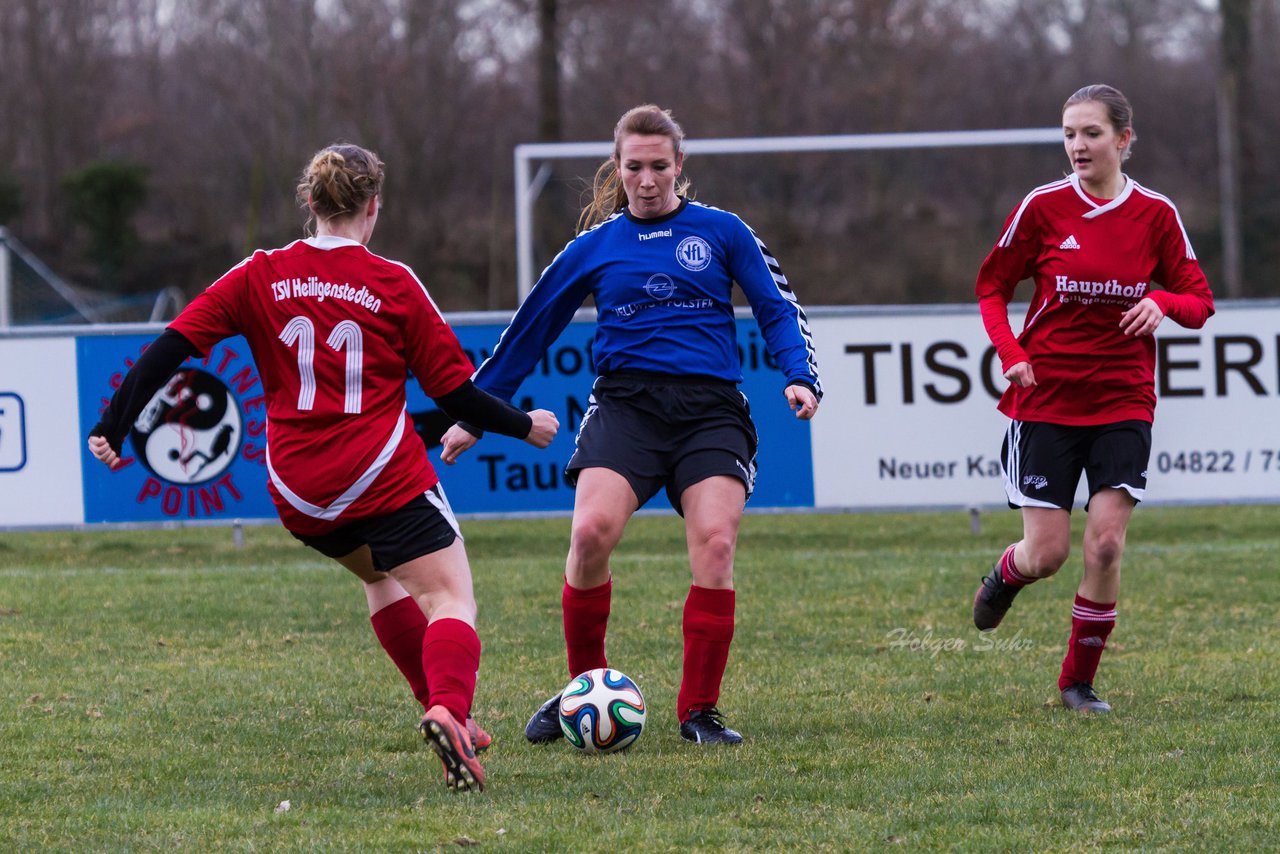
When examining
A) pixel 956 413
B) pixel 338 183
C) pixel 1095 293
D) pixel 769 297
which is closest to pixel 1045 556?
pixel 1095 293

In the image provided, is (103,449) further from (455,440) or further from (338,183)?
(455,440)

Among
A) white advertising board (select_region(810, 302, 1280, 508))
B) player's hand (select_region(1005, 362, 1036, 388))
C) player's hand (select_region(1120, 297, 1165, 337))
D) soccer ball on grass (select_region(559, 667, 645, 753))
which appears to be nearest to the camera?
soccer ball on grass (select_region(559, 667, 645, 753))

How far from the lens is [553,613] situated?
8.20m

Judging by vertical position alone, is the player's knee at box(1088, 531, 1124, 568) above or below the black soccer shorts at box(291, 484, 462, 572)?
below

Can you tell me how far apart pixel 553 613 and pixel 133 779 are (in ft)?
11.5

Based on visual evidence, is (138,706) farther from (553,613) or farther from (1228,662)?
(1228,662)

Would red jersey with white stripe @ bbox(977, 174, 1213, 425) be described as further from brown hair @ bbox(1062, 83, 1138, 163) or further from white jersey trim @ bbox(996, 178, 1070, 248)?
brown hair @ bbox(1062, 83, 1138, 163)

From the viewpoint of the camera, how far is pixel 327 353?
14.8 ft

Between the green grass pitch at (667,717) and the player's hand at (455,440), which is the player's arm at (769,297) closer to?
the player's hand at (455,440)

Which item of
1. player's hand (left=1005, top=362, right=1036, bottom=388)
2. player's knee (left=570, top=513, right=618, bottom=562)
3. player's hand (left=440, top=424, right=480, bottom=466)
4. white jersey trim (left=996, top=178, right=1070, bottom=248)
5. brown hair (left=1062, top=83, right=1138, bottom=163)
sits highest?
brown hair (left=1062, top=83, right=1138, bottom=163)

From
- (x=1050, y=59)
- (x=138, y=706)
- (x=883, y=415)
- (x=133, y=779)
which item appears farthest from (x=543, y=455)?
(x=1050, y=59)

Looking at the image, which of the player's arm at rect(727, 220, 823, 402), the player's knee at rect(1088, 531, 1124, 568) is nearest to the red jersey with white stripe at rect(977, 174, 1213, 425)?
the player's knee at rect(1088, 531, 1124, 568)

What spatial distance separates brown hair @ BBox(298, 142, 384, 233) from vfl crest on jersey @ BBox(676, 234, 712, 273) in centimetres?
106

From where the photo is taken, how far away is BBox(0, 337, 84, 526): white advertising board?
34.3 feet
